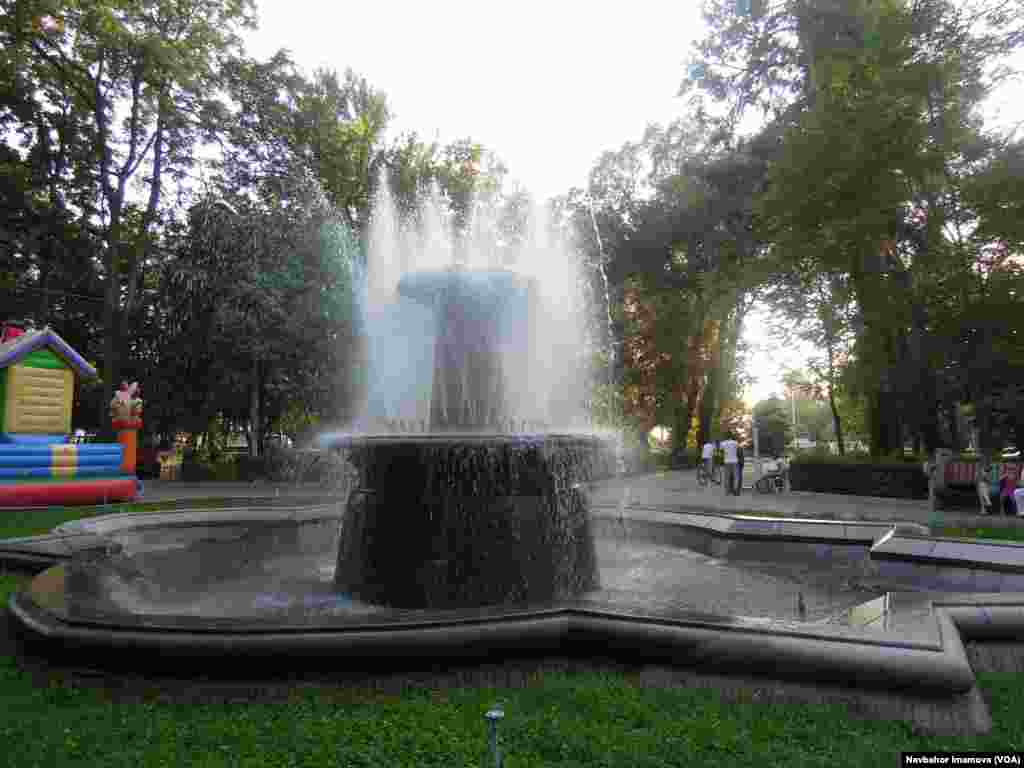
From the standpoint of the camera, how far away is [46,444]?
1678 cm

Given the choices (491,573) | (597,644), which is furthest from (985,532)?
(597,644)

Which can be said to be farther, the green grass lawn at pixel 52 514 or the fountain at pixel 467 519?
the green grass lawn at pixel 52 514

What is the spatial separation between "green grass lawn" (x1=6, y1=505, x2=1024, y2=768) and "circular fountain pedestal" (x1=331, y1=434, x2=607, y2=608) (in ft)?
6.51

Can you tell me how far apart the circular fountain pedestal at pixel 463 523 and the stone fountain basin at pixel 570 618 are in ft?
1.05

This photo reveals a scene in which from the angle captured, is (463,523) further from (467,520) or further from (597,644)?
(597,644)

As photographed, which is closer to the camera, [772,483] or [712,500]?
[712,500]

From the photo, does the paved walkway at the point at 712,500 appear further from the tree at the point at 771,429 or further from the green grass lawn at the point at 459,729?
the tree at the point at 771,429

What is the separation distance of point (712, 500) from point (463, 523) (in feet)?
46.3

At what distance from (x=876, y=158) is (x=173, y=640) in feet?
62.7

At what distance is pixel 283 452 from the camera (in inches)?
1153

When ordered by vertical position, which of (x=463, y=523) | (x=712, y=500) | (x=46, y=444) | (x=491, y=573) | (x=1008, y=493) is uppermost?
(x=46, y=444)

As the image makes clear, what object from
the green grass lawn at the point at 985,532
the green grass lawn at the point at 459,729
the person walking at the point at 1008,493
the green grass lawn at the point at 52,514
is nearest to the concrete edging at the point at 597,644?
the green grass lawn at the point at 459,729

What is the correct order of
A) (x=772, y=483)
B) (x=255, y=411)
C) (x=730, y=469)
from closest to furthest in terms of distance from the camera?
(x=730, y=469) → (x=772, y=483) → (x=255, y=411)

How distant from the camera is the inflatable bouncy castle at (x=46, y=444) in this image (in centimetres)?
1577
